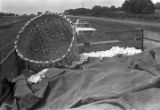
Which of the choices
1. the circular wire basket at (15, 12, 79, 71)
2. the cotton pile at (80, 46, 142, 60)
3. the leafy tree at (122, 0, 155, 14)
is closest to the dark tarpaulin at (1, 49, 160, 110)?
the circular wire basket at (15, 12, 79, 71)

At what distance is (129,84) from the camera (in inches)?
120

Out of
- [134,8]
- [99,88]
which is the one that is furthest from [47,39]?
[134,8]

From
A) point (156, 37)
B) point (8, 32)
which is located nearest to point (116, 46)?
point (156, 37)

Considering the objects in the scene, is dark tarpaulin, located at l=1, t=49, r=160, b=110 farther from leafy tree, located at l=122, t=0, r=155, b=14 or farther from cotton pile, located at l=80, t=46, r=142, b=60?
leafy tree, located at l=122, t=0, r=155, b=14

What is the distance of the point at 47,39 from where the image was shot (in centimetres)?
582

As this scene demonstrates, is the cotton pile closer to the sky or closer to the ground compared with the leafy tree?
closer to the ground

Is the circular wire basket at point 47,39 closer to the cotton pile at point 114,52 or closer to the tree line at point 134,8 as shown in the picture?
the cotton pile at point 114,52

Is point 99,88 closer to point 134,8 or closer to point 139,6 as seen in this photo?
point 139,6

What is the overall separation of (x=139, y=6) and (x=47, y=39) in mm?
45377

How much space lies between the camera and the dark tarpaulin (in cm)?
260

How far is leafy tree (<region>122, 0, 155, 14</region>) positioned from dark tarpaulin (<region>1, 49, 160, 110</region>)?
43.5m

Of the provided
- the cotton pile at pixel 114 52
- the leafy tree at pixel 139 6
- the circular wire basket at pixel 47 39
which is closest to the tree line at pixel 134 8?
the leafy tree at pixel 139 6

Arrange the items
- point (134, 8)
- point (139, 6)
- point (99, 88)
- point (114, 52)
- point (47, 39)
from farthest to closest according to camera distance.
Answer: point (134, 8)
point (139, 6)
point (47, 39)
point (114, 52)
point (99, 88)

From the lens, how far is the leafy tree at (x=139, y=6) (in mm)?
46406
